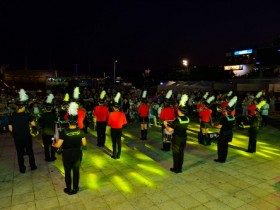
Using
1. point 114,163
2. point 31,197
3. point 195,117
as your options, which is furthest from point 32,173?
point 195,117

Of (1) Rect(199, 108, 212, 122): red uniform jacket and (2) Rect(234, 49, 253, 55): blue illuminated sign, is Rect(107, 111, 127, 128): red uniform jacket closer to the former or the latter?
(1) Rect(199, 108, 212, 122): red uniform jacket

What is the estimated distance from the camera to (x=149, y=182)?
6414 millimetres

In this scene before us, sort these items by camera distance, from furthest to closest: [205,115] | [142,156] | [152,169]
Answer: [205,115] → [142,156] → [152,169]

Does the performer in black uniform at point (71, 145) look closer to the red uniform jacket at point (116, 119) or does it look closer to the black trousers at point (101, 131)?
the red uniform jacket at point (116, 119)

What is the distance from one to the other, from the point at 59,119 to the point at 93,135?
3.65 m

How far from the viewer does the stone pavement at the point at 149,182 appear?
5336 millimetres

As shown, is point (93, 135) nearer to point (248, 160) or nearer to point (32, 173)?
point (32, 173)

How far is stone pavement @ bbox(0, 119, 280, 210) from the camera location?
5336mm

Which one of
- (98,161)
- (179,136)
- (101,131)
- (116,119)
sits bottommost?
(98,161)

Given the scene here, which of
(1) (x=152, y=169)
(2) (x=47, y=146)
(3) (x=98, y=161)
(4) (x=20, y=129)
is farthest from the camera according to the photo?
(3) (x=98, y=161)

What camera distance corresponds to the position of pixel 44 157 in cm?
836

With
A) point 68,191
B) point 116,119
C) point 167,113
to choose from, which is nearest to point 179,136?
→ point 116,119

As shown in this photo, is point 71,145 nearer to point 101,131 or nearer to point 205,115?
point 101,131

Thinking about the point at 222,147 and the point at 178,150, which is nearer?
the point at 178,150
